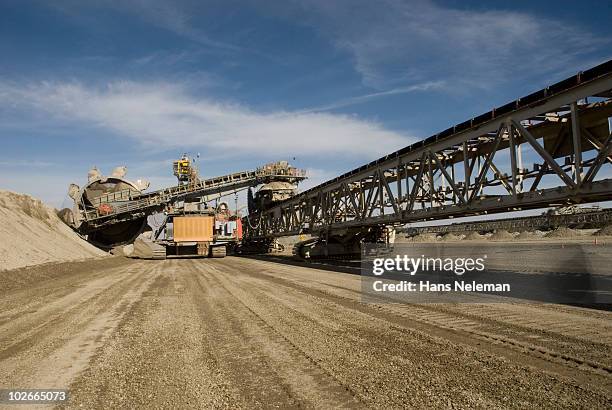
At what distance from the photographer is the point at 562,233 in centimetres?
5644

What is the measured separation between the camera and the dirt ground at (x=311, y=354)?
4.34 m

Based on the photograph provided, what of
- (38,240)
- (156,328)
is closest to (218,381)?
(156,328)

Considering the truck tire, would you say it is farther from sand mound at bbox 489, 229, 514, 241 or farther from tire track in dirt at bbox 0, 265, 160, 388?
sand mound at bbox 489, 229, 514, 241

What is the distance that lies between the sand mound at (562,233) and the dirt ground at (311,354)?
55.0 metres

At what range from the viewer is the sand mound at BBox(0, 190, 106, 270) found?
22.6m

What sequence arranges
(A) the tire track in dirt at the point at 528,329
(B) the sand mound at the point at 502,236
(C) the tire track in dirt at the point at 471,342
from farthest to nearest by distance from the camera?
1. (B) the sand mound at the point at 502,236
2. (A) the tire track in dirt at the point at 528,329
3. (C) the tire track in dirt at the point at 471,342

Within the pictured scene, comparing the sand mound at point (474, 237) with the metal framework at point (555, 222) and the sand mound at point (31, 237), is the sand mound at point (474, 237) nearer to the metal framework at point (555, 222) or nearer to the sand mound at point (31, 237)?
the metal framework at point (555, 222)

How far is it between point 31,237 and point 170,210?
67.5ft

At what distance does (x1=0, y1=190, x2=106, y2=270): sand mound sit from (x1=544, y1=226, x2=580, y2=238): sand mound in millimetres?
56958

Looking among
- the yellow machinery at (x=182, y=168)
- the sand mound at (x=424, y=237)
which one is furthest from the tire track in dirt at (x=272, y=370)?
the sand mound at (x=424, y=237)

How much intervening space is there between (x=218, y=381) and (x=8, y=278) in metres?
16.1

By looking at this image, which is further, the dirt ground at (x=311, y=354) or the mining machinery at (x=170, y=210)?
the mining machinery at (x=170, y=210)

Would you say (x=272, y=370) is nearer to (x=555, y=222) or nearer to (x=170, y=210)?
(x=170, y=210)

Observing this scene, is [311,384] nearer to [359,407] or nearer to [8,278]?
[359,407]
